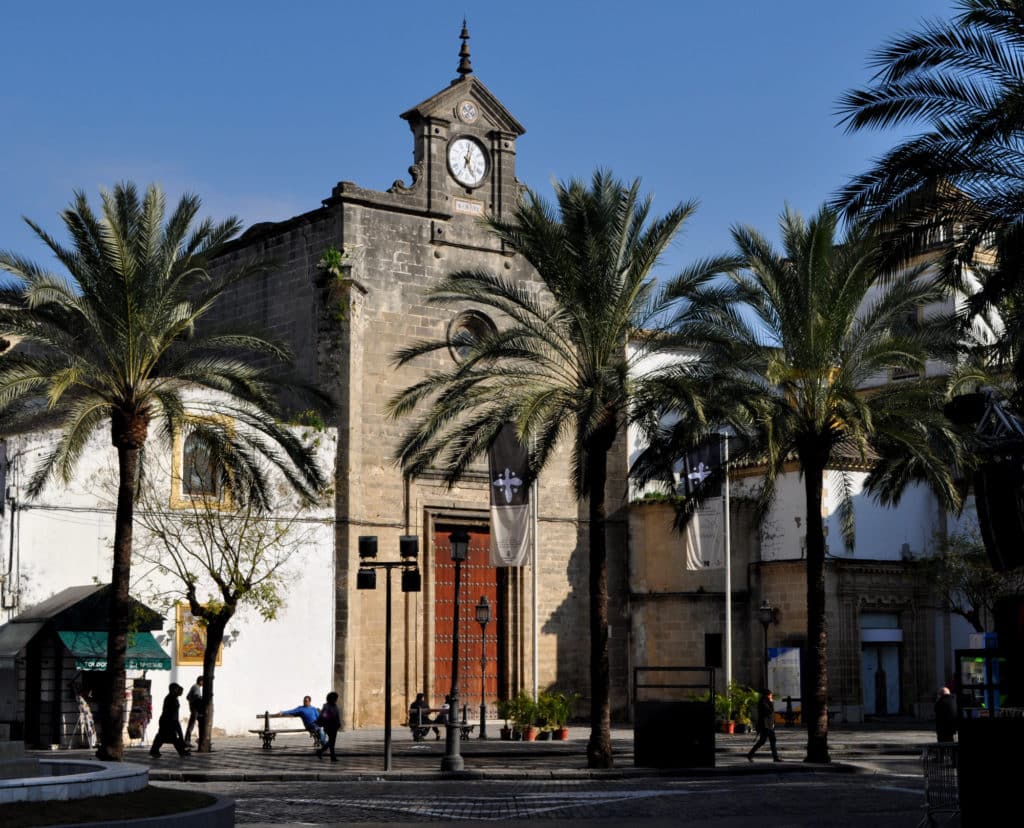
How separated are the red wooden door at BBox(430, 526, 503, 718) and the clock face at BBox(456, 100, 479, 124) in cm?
1056

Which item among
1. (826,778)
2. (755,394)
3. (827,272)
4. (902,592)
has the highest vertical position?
(827,272)

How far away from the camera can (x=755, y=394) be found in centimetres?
2728

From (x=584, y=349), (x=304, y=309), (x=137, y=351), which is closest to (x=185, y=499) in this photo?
(x=304, y=309)

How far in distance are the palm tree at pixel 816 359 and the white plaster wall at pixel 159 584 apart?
12977mm

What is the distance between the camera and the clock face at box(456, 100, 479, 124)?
41.3m

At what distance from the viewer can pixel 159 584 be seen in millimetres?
34156

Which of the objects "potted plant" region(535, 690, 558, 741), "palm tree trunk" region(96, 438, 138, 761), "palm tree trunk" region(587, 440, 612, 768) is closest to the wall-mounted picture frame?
"potted plant" region(535, 690, 558, 741)

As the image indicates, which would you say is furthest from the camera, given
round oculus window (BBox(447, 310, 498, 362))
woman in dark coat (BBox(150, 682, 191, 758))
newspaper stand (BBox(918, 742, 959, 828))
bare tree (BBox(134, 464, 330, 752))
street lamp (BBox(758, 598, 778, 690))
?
round oculus window (BBox(447, 310, 498, 362))

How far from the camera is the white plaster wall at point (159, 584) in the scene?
3216cm

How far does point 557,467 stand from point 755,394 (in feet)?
51.0

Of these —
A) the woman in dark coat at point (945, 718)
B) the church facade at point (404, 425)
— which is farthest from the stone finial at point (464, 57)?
the woman in dark coat at point (945, 718)

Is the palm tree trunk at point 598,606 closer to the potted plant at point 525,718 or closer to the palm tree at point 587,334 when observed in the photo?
the palm tree at point 587,334

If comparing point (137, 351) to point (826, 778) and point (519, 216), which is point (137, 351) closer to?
point (519, 216)

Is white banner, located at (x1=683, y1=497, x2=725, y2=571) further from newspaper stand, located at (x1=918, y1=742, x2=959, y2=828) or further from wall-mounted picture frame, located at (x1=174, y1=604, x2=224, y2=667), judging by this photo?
newspaper stand, located at (x1=918, y1=742, x2=959, y2=828)
